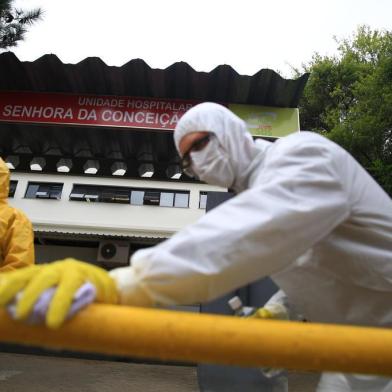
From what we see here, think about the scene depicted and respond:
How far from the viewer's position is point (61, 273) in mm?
703

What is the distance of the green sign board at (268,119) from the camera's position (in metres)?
5.85

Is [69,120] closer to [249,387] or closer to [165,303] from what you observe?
[249,387]

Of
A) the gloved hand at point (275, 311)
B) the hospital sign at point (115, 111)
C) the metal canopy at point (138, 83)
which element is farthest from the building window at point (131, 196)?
the gloved hand at point (275, 311)

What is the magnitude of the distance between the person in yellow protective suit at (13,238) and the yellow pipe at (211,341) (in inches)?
78.5

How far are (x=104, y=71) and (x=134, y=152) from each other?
1.92 metres

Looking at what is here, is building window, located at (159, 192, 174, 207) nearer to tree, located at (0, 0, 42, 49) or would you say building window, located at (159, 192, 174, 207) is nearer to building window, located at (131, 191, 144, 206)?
building window, located at (131, 191, 144, 206)

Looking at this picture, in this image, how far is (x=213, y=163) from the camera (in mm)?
1287

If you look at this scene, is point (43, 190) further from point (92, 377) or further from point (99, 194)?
point (92, 377)

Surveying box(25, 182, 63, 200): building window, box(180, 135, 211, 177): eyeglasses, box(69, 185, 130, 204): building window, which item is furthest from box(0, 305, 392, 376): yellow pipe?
box(25, 182, 63, 200): building window

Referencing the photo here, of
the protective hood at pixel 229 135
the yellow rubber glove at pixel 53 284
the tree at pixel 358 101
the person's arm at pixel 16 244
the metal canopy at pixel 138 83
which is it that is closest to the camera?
the yellow rubber glove at pixel 53 284

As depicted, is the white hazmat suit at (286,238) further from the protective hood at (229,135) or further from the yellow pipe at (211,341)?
the yellow pipe at (211,341)

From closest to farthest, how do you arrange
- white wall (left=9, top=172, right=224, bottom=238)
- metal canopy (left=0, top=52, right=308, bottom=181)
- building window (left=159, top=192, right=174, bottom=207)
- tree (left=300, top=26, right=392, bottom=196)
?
1. metal canopy (left=0, top=52, right=308, bottom=181)
2. tree (left=300, top=26, right=392, bottom=196)
3. white wall (left=9, top=172, right=224, bottom=238)
4. building window (left=159, top=192, right=174, bottom=207)

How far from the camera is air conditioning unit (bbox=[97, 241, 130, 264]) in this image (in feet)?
28.1

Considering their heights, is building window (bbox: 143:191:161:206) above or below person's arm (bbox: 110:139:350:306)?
below
